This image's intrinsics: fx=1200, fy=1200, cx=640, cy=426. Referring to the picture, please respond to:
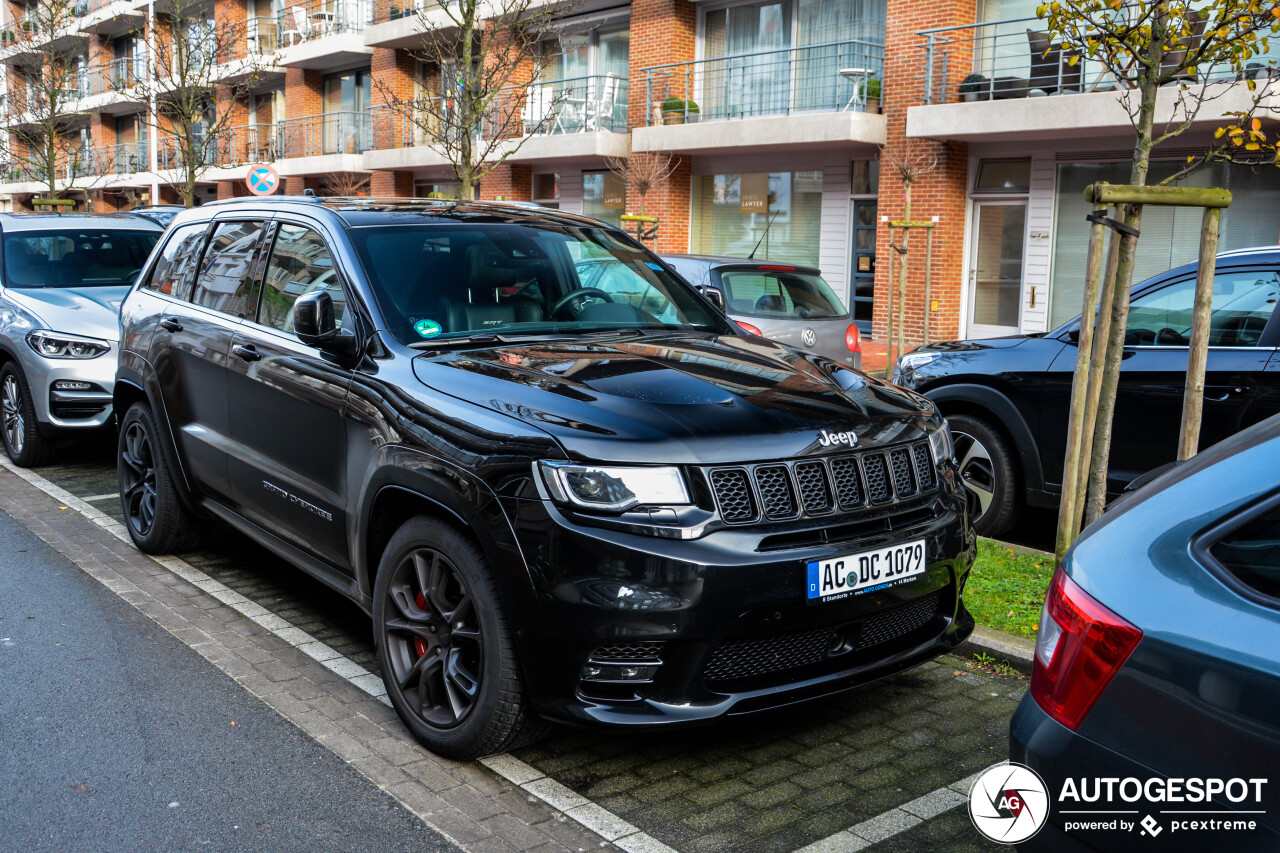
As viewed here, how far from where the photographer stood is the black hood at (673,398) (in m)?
3.47

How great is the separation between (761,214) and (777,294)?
42.3ft

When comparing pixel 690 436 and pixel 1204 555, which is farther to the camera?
pixel 690 436

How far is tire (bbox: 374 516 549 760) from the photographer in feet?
11.6

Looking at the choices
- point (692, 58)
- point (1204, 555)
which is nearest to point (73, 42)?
point (692, 58)

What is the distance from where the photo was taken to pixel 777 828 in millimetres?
3463

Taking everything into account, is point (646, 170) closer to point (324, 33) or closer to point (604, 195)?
point (604, 195)

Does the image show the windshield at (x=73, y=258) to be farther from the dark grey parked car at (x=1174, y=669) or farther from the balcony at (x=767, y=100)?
the balcony at (x=767, y=100)

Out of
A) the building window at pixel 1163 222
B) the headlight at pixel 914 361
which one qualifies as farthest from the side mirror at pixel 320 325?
the building window at pixel 1163 222

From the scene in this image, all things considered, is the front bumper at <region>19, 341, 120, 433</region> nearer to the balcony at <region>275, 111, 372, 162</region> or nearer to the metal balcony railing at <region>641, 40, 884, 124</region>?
the metal balcony railing at <region>641, 40, 884, 124</region>

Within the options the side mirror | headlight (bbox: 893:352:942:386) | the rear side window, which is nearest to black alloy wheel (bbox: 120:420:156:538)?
the side mirror

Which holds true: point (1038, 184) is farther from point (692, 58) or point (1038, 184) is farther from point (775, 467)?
point (775, 467)

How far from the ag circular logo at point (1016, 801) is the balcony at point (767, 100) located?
17.6 metres

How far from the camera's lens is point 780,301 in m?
10.2

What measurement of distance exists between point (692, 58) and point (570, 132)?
341 cm
